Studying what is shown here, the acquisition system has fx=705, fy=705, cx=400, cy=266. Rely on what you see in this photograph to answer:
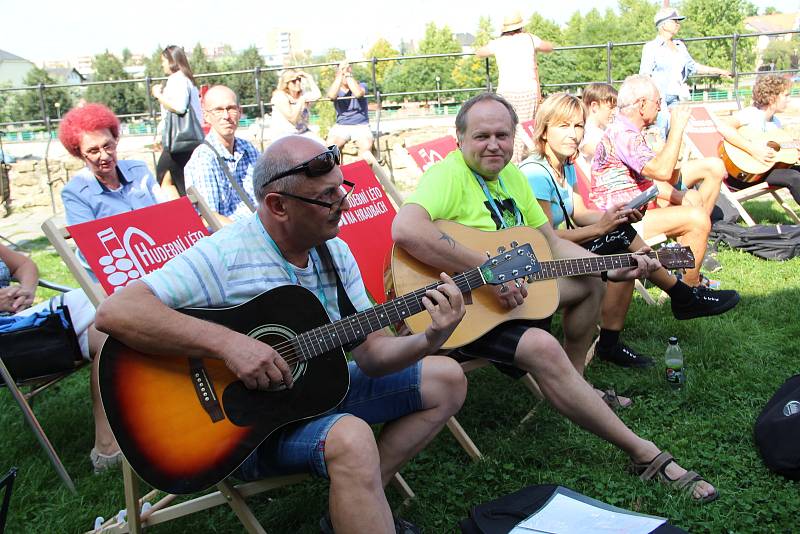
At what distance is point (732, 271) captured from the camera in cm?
580

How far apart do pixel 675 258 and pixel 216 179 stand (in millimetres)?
2725

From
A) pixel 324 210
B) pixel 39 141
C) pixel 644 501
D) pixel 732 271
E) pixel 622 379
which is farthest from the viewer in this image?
pixel 39 141

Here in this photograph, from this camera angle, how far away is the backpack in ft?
19.8

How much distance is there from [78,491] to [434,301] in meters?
1.92

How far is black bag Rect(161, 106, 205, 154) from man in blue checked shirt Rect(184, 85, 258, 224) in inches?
64.5

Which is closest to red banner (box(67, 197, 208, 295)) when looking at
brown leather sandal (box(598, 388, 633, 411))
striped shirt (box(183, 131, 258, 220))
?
striped shirt (box(183, 131, 258, 220))

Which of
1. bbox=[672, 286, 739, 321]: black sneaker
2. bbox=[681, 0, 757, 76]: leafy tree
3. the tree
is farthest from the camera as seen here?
bbox=[681, 0, 757, 76]: leafy tree

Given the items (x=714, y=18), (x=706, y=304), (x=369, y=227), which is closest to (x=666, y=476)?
(x=706, y=304)

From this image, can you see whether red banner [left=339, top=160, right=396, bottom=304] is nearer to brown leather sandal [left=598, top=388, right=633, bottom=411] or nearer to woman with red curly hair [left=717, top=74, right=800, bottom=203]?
brown leather sandal [left=598, top=388, right=633, bottom=411]

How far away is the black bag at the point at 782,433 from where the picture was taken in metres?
2.83

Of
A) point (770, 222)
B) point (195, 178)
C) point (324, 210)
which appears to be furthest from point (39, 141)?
point (324, 210)

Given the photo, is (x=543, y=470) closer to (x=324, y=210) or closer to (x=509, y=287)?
(x=509, y=287)

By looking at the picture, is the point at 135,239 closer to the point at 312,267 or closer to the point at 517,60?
the point at 312,267

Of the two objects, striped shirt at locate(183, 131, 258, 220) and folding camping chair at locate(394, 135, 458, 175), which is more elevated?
striped shirt at locate(183, 131, 258, 220)
